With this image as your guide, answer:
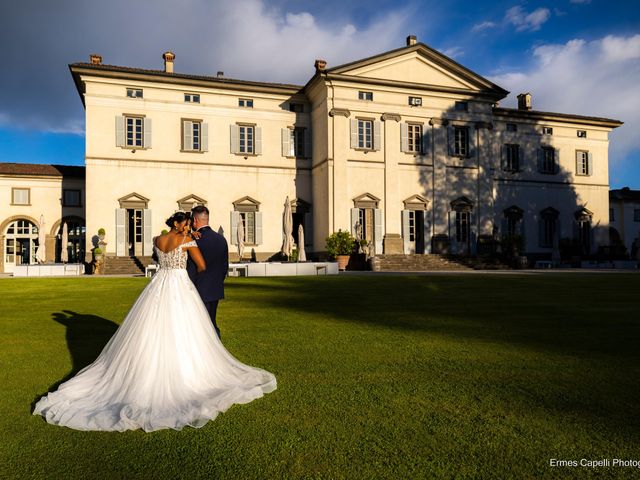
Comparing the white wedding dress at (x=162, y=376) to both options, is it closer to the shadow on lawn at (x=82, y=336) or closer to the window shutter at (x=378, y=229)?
the shadow on lawn at (x=82, y=336)

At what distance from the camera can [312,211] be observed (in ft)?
101

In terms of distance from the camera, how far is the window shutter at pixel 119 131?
27.2 m

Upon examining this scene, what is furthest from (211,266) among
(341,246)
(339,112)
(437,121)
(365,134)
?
(437,121)

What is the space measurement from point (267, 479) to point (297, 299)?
30.5 feet

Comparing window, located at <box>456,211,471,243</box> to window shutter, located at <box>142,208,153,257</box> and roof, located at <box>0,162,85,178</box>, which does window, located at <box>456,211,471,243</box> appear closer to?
window shutter, located at <box>142,208,153,257</box>

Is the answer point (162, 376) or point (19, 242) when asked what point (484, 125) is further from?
point (162, 376)

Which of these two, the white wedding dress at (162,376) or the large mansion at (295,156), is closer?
the white wedding dress at (162,376)

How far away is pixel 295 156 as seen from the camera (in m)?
30.5

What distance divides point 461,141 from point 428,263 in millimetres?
9101

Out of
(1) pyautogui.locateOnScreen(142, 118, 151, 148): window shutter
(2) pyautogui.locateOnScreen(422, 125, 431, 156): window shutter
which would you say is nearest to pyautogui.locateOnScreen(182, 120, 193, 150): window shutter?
(1) pyautogui.locateOnScreen(142, 118, 151, 148): window shutter

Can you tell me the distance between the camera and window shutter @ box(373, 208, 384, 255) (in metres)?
29.3

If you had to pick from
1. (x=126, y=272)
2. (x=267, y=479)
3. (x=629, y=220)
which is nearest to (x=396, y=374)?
(x=267, y=479)

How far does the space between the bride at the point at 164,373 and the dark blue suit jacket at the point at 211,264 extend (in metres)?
0.64

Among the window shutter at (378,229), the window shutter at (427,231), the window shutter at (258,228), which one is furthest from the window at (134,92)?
the window shutter at (427,231)
